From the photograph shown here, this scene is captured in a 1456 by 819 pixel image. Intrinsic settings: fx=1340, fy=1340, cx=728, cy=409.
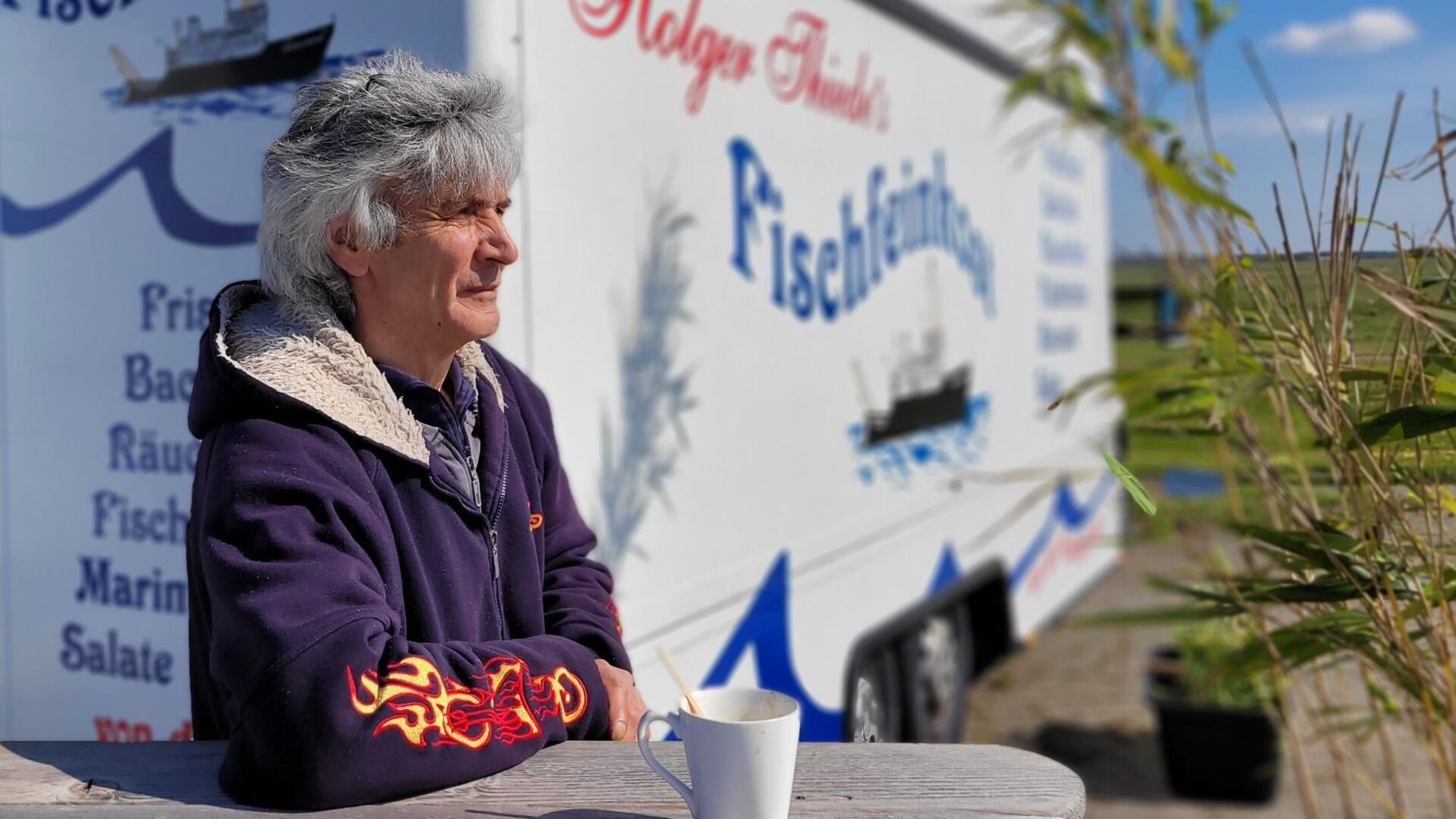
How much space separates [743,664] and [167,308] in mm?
1364

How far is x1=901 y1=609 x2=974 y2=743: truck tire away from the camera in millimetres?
3953

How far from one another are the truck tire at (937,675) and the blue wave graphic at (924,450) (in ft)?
1.54

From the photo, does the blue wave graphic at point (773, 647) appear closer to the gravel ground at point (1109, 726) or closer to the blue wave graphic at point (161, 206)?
the gravel ground at point (1109, 726)

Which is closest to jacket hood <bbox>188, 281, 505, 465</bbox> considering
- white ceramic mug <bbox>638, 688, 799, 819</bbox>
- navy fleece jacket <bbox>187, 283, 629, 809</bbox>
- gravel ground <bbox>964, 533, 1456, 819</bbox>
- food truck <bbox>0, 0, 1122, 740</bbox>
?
navy fleece jacket <bbox>187, 283, 629, 809</bbox>

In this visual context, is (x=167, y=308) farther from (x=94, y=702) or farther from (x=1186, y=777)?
(x=1186, y=777)

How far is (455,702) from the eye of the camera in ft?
4.27

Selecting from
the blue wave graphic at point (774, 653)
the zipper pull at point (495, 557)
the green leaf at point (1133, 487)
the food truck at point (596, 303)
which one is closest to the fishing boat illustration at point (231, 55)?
the food truck at point (596, 303)

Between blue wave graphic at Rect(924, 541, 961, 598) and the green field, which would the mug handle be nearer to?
the green field

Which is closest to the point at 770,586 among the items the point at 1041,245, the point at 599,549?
the point at 599,549

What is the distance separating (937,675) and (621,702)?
9.14 ft

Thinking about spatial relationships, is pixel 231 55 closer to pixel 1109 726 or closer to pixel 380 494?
pixel 380 494

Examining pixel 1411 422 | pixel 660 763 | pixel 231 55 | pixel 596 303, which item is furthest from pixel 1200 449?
pixel 231 55

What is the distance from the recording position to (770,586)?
3.02m

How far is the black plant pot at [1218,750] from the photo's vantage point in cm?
403
